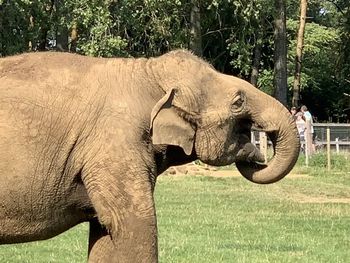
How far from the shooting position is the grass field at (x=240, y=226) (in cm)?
1034

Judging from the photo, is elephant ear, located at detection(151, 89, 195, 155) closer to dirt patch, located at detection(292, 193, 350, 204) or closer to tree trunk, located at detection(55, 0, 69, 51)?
dirt patch, located at detection(292, 193, 350, 204)

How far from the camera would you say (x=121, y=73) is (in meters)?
5.57

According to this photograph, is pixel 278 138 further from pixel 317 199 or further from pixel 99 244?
pixel 317 199

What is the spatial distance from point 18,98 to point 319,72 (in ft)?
185

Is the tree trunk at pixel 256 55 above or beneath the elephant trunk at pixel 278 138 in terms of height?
above

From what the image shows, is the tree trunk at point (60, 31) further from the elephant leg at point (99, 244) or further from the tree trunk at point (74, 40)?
the elephant leg at point (99, 244)

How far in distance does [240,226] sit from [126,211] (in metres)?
8.35

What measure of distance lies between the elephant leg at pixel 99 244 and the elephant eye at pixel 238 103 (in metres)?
1.12

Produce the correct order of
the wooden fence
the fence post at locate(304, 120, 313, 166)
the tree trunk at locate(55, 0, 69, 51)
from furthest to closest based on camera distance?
the tree trunk at locate(55, 0, 69, 51)
the wooden fence
the fence post at locate(304, 120, 313, 166)

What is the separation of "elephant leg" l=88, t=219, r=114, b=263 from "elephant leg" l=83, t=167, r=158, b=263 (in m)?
0.16

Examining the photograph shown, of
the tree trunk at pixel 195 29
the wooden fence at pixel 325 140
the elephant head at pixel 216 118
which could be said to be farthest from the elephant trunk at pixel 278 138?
the tree trunk at pixel 195 29

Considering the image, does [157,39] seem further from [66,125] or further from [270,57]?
[66,125]

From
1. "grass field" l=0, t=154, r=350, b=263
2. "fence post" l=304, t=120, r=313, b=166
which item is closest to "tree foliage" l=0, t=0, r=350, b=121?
"fence post" l=304, t=120, r=313, b=166

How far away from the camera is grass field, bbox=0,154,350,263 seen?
33.9ft
